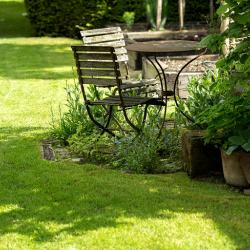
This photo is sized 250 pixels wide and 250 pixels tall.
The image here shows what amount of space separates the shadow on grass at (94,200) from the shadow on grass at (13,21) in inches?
587

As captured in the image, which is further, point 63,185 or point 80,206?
point 63,185

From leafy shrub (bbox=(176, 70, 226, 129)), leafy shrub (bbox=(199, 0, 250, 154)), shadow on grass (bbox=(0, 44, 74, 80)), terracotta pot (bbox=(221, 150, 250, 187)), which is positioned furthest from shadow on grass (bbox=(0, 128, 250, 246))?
shadow on grass (bbox=(0, 44, 74, 80))

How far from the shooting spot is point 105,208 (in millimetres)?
5309

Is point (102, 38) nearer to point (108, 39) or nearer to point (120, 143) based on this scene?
point (108, 39)

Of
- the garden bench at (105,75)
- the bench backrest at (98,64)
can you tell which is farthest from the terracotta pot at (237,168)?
the bench backrest at (98,64)

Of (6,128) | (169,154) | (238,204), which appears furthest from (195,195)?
(6,128)

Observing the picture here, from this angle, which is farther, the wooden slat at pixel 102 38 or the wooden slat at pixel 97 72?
the wooden slat at pixel 102 38

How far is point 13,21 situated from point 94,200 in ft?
65.0

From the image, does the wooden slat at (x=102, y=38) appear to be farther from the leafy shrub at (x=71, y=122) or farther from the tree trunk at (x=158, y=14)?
the tree trunk at (x=158, y=14)

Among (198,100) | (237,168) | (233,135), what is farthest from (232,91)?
(198,100)

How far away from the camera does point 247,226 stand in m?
4.88

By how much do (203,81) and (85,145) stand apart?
4.44 feet

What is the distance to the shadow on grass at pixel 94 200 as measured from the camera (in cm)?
494

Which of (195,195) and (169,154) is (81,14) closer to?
(169,154)
